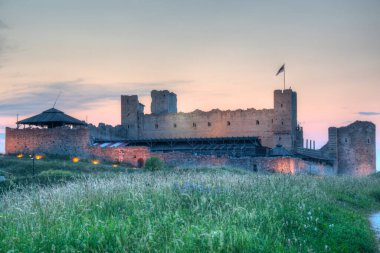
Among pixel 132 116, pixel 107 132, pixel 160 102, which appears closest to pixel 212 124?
pixel 160 102

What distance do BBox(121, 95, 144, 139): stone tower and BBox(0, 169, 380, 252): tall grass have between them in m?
48.3

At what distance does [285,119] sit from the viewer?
177 feet

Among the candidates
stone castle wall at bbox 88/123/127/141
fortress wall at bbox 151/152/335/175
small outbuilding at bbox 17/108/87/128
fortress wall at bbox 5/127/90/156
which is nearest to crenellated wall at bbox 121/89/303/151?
stone castle wall at bbox 88/123/127/141

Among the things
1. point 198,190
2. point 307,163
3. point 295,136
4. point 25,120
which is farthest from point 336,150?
point 198,190

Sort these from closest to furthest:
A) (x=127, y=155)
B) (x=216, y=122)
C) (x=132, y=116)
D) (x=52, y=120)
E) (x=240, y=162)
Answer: (x=240, y=162) → (x=127, y=155) → (x=52, y=120) → (x=216, y=122) → (x=132, y=116)

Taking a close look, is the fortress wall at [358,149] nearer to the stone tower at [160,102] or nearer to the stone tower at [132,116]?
the stone tower at [160,102]

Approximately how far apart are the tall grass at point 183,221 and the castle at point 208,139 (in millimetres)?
29002

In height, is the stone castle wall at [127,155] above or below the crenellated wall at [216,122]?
below

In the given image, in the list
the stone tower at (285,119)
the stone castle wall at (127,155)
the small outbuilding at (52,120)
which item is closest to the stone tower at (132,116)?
the small outbuilding at (52,120)

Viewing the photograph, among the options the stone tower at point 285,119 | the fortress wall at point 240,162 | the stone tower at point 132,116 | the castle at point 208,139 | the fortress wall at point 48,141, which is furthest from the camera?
the stone tower at point 132,116

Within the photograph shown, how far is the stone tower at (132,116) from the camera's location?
5962 centimetres

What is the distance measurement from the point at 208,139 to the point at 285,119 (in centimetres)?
1032

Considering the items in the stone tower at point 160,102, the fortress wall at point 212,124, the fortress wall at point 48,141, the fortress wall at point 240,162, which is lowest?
the fortress wall at point 240,162

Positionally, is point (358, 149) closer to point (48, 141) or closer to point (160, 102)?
point (160, 102)
